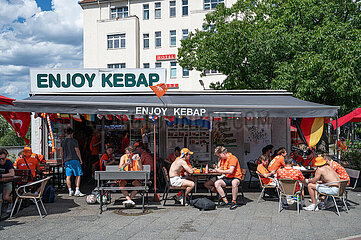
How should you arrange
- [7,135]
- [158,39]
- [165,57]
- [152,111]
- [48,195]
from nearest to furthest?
[48,195] → [152,111] → [7,135] → [165,57] → [158,39]

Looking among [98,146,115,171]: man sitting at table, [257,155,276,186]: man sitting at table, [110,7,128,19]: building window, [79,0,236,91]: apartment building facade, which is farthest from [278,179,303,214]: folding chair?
[110,7,128,19]: building window

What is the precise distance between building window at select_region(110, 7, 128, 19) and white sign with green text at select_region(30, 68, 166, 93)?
2679 cm

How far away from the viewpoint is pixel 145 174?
739 centimetres

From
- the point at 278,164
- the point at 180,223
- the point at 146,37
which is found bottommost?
the point at 180,223

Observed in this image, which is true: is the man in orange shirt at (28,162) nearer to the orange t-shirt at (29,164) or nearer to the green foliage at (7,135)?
the orange t-shirt at (29,164)

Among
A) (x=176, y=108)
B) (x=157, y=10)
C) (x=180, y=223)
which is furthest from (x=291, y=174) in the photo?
(x=157, y=10)

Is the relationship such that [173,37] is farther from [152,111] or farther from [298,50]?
[152,111]

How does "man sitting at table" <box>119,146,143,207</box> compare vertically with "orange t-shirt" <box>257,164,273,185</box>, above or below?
above

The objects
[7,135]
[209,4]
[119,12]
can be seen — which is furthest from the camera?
[119,12]

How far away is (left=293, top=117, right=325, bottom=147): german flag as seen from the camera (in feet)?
30.2

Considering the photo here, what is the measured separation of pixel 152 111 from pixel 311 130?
432 centimetres

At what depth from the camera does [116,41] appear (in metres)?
34.6

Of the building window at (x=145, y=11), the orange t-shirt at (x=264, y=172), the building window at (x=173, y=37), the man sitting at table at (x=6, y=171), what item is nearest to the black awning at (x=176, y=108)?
the orange t-shirt at (x=264, y=172)

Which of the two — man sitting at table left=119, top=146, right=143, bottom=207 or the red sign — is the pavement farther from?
the red sign
